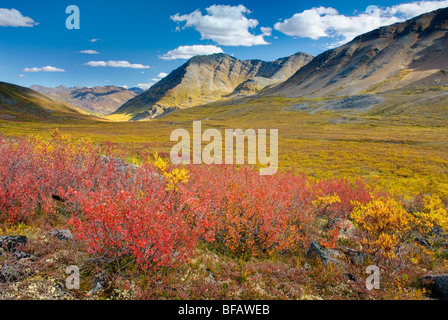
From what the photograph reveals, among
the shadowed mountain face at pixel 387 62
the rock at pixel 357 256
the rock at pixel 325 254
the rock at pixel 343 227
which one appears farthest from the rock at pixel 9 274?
the shadowed mountain face at pixel 387 62

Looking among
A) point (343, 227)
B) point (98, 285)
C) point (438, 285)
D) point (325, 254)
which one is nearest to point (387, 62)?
point (343, 227)

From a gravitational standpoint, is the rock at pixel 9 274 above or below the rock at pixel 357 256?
above

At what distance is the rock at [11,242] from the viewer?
5.03 meters

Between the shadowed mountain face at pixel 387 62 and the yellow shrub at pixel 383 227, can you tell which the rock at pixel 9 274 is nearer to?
the yellow shrub at pixel 383 227

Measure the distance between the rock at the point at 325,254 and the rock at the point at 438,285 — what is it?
1.95 m

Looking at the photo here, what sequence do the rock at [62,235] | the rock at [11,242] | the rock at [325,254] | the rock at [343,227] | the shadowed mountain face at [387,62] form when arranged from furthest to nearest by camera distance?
the shadowed mountain face at [387,62], the rock at [343,227], the rock at [325,254], the rock at [62,235], the rock at [11,242]

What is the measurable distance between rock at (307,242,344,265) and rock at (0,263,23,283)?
6.81 metres

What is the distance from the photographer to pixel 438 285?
222 inches

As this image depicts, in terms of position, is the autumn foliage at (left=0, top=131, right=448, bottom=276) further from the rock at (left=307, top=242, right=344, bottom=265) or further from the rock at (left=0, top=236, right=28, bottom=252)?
the rock at (left=0, top=236, right=28, bottom=252)

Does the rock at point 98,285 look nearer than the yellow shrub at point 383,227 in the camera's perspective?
Yes

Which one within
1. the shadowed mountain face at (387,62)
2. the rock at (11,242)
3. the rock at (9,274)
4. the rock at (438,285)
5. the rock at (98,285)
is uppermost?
the shadowed mountain face at (387,62)

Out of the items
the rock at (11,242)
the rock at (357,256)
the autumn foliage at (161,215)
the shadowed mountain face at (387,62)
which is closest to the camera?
the autumn foliage at (161,215)
